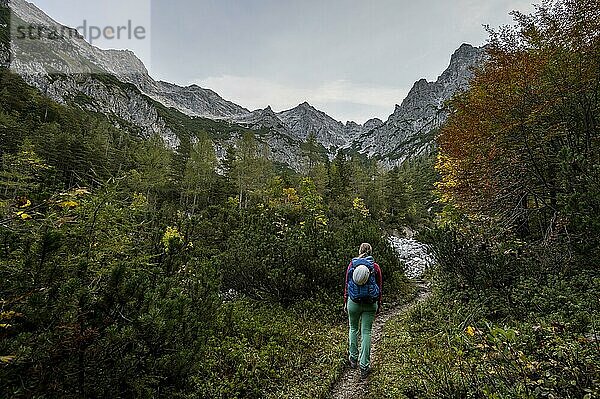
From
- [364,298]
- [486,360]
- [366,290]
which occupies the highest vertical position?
[366,290]

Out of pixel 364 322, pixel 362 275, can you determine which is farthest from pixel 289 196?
pixel 362 275

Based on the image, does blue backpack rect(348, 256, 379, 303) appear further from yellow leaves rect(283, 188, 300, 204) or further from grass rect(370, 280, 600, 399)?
yellow leaves rect(283, 188, 300, 204)

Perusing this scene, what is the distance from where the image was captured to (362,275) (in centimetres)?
479

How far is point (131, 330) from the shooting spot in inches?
111

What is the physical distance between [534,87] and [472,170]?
284 cm

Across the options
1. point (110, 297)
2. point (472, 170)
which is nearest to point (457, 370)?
point (110, 297)

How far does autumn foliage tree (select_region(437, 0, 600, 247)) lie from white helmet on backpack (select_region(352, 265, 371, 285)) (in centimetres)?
383

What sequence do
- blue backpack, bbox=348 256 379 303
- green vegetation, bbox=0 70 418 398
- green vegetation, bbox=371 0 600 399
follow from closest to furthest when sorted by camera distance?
green vegetation, bbox=0 70 418 398, green vegetation, bbox=371 0 600 399, blue backpack, bbox=348 256 379 303

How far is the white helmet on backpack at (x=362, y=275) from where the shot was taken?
→ 15.7 ft

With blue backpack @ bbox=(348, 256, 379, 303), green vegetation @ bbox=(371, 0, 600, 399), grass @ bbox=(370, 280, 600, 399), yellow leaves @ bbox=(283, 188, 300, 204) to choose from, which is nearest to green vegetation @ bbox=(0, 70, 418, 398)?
grass @ bbox=(370, 280, 600, 399)

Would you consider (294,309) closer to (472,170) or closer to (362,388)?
(362,388)

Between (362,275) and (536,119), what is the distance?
6.29 m

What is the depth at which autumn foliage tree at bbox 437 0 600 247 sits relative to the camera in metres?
7.25

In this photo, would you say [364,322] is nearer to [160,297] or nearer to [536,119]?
[160,297]
